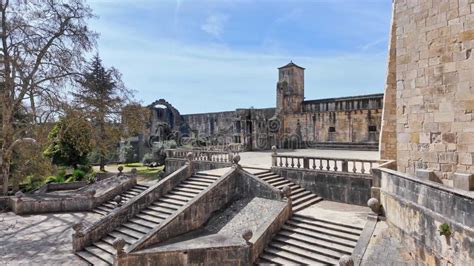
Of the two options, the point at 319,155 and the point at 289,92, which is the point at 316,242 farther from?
the point at 289,92

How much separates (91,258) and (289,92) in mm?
19411

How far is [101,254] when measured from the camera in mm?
10242

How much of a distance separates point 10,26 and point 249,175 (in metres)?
13.4

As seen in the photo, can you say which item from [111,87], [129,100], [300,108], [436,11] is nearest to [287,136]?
[300,108]

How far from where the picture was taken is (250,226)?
10.5m

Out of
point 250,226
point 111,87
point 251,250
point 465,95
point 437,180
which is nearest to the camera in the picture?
point 465,95

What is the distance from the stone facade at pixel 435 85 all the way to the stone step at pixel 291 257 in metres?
3.90

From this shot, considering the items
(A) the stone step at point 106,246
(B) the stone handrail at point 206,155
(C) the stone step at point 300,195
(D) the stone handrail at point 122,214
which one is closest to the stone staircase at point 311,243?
(C) the stone step at point 300,195

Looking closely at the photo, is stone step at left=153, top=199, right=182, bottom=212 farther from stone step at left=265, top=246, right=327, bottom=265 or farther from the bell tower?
the bell tower

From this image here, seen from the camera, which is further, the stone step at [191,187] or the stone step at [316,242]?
the stone step at [191,187]

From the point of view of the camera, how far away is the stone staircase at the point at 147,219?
10.2 m

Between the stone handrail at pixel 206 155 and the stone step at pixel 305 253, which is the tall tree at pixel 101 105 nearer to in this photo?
the stone handrail at pixel 206 155

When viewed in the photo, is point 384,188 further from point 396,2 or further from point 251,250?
point 396,2

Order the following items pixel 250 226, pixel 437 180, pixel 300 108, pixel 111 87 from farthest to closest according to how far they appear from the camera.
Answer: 1. pixel 300 108
2. pixel 111 87
3. pixel 250 226
4. pixel 437 180
